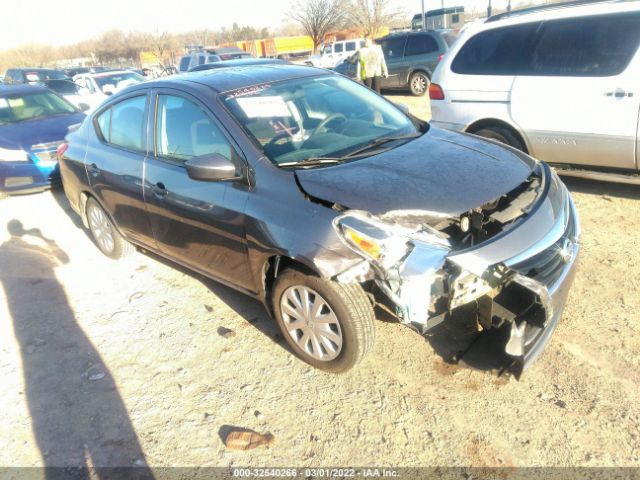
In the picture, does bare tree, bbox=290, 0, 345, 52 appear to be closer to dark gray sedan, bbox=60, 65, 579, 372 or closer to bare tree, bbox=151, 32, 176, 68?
bare tree, bbox=151, 32, 176, 68

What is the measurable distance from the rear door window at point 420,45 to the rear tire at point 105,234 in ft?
36.9

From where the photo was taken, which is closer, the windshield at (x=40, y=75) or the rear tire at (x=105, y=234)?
the rear tire at (x=105, y=234)

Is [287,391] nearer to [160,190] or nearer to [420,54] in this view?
[160,190]

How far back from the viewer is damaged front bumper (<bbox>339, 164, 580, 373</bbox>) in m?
2.40

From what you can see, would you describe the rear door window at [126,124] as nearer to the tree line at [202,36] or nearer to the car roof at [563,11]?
the car roof at [563,11]

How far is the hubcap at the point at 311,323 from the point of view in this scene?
9.12 ft

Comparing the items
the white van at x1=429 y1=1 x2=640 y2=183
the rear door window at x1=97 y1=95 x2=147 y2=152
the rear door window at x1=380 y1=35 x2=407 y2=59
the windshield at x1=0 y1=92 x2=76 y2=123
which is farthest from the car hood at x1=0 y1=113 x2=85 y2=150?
the rear door window at x1=380 y1=35 x2=407 y2=59

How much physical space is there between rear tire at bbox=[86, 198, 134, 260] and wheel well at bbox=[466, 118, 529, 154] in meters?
3.96

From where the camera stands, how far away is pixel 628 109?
443 centimetres

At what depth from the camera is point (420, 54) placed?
535 inches

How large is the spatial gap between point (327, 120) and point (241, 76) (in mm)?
732

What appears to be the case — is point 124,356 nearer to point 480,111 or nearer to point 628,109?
point 480,111

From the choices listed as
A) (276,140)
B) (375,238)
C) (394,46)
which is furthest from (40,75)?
(375,238)

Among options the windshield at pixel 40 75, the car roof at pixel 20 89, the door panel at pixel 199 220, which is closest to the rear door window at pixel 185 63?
the windshield at pixel 40 75
